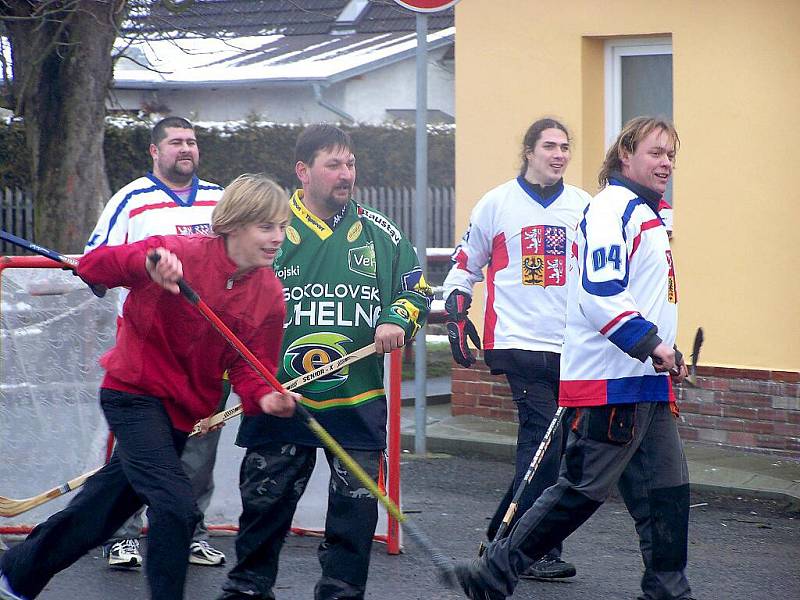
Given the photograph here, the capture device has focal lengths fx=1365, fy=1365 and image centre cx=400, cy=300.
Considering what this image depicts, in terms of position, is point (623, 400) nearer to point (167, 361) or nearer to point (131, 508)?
point (167, 361)

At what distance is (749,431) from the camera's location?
8.70m

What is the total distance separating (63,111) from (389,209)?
27.3 ft

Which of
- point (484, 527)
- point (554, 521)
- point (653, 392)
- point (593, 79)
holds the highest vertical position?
point (593, 79)

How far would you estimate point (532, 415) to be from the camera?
6027 mm

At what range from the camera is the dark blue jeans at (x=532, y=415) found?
19.4 feet

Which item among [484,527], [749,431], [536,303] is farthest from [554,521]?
[749,431]

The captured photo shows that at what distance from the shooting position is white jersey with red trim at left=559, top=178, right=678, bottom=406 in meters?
4.84

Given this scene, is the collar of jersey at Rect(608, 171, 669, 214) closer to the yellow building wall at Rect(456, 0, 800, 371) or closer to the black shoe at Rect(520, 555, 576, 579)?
the black shoe at Rect(520, 555, 576, 579)

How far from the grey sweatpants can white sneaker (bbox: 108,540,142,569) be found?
1688 millimetres

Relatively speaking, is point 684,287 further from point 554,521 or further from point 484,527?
point 554,521

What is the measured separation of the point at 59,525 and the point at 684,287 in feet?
18.1

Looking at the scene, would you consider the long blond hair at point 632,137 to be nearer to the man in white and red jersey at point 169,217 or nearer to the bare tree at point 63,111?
the man in white and red jersey at point 169,217

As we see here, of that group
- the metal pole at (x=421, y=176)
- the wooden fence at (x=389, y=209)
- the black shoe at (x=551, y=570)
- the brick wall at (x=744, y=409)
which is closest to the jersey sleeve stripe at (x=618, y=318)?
the black shoe at (x=551, y=570)

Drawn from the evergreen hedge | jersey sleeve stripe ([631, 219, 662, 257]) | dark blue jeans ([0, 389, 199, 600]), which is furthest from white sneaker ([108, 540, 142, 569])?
the evergreen hedge
